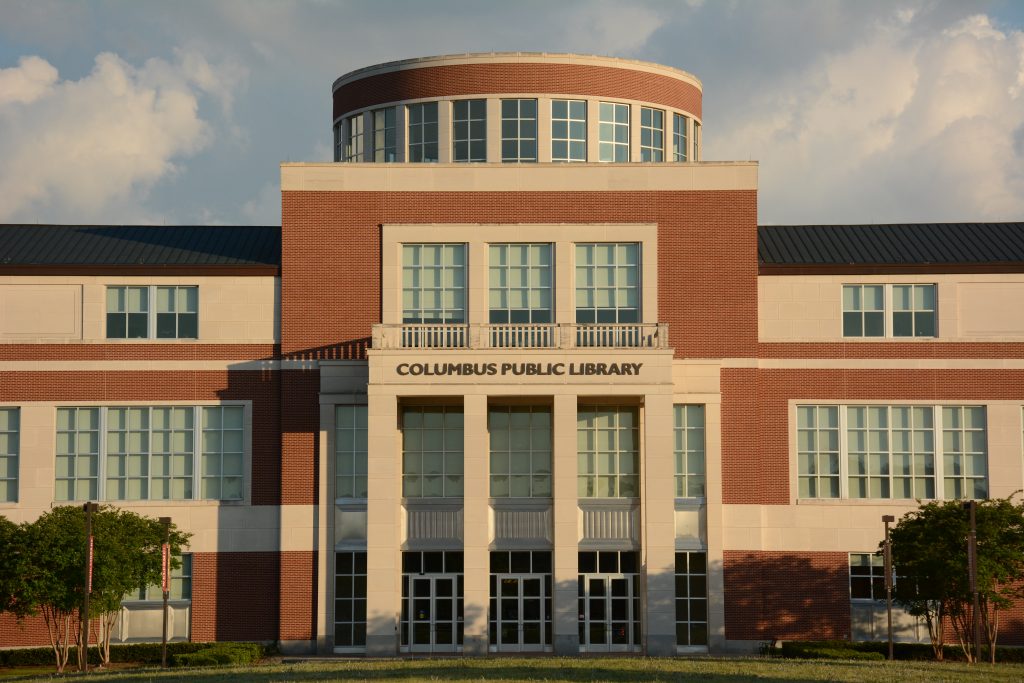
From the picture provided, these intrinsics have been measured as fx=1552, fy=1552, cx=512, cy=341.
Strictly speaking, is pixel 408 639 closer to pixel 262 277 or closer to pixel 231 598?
pixel 231 598

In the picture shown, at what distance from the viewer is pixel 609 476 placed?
161 ft

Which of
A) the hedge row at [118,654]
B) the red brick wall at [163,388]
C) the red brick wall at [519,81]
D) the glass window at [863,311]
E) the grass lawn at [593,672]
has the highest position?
the red brick wall at [519,81]

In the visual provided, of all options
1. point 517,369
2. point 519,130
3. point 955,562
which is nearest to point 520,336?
point 517,369

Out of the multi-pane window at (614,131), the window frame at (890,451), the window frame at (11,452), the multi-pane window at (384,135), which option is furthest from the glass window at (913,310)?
the window frame at (11,452)

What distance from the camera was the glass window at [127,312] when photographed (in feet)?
166

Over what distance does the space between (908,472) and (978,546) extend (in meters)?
6.19

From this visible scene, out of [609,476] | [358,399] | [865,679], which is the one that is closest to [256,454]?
[358,399]

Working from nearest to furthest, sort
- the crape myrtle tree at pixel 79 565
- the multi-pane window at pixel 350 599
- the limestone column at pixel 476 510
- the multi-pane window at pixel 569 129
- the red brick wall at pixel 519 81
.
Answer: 1. the crape myrtle tree at pixel 79 565
2. the limestone column at pixel 476 510
3. the multi-pane window at pixel 350 599
4. the multi-pane window at pixel 569 129
5. the red brick wall at pixel 519 81

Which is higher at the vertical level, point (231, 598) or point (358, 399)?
point (358, 399)

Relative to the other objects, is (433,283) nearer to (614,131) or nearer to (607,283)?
(607,283)

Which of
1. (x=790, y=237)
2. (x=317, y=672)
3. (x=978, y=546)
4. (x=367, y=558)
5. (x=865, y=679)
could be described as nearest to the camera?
(x=865, y=679)

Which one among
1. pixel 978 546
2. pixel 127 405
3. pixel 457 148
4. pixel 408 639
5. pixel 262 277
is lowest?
pixel 408 639

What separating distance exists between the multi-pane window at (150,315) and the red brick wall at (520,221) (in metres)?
3.33

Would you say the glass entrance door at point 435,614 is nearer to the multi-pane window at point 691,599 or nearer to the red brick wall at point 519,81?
the multi-pane window at point 691,599
